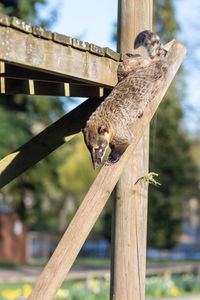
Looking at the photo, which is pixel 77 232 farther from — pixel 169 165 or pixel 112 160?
pixel 169 165

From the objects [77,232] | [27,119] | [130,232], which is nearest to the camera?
[77,232]

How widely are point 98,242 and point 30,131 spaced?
15074mm

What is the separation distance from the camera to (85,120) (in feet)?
12.3

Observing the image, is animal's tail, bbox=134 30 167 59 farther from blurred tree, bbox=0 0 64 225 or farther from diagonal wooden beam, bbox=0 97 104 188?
blurred tree, bbox=0 0 64 225

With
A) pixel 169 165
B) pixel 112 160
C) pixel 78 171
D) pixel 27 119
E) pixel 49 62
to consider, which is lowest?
pixel 112 160

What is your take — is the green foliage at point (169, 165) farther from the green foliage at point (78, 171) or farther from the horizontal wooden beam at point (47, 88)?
the horizontal wooden beam at point (47, 88)

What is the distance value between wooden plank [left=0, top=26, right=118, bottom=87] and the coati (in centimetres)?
12

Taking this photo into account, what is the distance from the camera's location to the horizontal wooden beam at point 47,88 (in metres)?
3.51

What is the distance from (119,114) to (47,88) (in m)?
0.56

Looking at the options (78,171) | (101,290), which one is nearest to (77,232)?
(101,290)

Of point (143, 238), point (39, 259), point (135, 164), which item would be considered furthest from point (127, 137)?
point (39, 259)

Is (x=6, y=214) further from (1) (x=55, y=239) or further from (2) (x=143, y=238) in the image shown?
(2) (x=143, y=238)

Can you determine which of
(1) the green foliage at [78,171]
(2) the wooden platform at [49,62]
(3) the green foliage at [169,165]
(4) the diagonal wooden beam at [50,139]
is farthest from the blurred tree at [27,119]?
(1) the green foliage at [78,171]

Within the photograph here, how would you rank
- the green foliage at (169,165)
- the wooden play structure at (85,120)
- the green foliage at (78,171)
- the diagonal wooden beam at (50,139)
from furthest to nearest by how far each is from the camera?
1. the green foliage at (78,171)
2. the green foliage at (169,165)
3. the diagonal wooden beam at (50,139)
4. the wooden play structure at (85,120)
